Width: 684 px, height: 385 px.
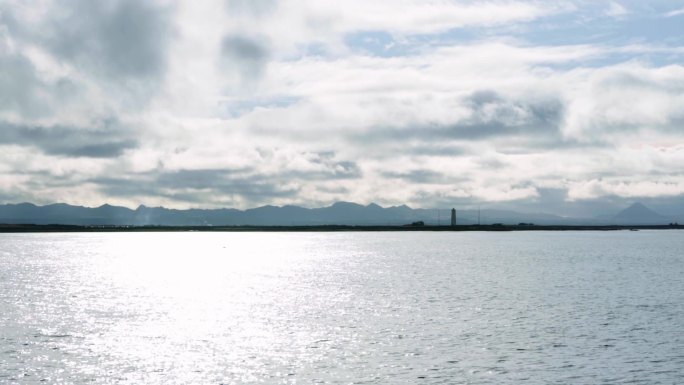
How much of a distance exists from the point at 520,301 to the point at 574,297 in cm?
962

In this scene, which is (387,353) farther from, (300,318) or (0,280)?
(0,280)

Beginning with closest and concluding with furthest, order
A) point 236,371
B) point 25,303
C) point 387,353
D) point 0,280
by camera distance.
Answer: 1. point 236,371
2. point 387,353
3. point 25,303
4. point 0,280

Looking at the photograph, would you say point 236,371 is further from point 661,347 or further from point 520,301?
point 520,301

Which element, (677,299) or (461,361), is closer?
(461,361)

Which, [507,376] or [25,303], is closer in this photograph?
[507,376]

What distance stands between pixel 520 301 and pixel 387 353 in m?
39.6

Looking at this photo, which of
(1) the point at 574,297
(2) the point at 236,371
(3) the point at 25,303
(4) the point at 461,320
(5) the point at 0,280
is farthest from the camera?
(5) the point at 0,280

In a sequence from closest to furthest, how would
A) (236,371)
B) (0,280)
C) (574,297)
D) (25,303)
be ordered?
1. (236,371)
2. (25,303)
3. (574,297)
4. (0,280)

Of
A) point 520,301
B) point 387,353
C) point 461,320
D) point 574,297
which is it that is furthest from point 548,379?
point 574,297

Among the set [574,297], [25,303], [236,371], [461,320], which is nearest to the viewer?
[236,371]

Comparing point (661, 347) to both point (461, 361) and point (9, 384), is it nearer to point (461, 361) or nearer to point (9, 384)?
point (461, 361)

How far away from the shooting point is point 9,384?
129 ft

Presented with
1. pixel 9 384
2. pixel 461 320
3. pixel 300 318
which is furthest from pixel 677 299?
pixel 9 384

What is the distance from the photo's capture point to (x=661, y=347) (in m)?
51.1
